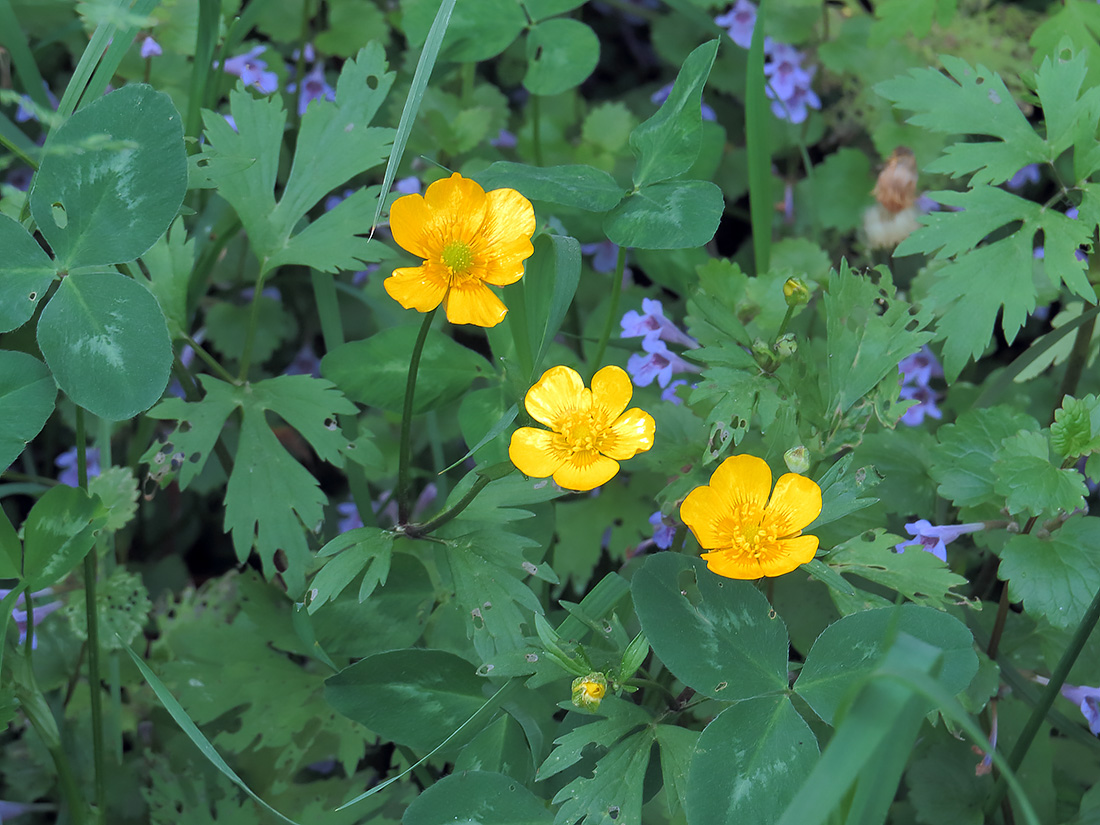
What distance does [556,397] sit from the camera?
4.00ft

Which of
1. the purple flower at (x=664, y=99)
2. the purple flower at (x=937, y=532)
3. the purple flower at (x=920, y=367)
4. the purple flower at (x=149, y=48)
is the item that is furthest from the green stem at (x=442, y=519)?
the purple flower at (x=149, y=48)

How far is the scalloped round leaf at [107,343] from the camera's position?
1209 mm

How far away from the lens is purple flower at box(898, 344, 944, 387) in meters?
2.02

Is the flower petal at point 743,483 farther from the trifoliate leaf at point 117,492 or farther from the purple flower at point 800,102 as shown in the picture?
the purple flower at point 800,102

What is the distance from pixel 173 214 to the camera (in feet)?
4.00

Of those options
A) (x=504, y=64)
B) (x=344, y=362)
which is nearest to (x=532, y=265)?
(x=344, y=362)

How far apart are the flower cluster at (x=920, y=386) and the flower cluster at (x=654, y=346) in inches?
23.4

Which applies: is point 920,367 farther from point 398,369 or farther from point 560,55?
point 398,369

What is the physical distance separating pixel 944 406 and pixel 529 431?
4.32ft

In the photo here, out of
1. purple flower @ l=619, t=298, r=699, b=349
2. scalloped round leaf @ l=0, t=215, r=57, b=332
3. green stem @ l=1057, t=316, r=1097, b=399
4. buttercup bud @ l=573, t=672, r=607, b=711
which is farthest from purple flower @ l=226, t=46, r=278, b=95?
green stem @ l=1057, t=316, r=1097, b=399

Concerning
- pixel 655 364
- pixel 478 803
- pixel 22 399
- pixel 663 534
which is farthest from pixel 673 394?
pixel 22 399

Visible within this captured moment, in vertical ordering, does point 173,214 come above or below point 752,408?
above

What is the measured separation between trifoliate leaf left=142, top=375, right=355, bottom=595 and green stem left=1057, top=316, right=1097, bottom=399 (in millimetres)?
1409

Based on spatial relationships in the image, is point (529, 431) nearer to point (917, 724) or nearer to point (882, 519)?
point (917, 724)
